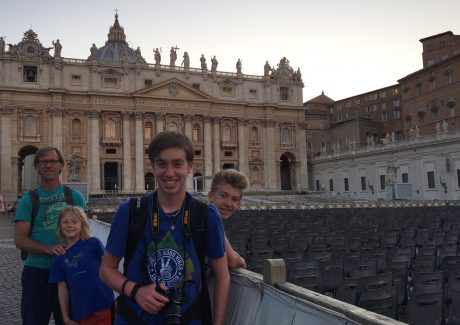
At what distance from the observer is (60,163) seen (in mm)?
5125

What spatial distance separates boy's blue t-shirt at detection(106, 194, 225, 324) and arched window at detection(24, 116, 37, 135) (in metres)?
56.6

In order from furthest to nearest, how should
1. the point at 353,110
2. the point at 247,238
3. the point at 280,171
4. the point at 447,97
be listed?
the point at 353,110 < the point at 280,171 < the point at 447,97 < the point at 247,238

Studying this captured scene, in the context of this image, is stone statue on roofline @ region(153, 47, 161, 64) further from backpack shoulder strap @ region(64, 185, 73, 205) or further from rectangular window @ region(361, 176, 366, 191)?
backpack shoulder strap @ region(64, 185, 73, 205)

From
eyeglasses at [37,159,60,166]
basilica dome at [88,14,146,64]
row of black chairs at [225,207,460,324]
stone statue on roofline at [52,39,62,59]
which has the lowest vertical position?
row of black chairs at [225,207,460,324]

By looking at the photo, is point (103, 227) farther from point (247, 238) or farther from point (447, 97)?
point (447, 97)

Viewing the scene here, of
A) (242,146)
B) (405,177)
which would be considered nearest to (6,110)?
(242,146)

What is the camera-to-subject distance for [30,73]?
178 feet

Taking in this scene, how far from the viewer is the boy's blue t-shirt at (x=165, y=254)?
306 cm

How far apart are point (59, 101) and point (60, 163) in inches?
2113

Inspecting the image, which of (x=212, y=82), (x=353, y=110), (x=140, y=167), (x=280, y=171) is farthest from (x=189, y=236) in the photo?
(x=353, y=110)

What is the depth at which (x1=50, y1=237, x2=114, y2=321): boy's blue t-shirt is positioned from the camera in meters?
4.55

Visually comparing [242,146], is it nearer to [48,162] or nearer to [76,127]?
[76,127]

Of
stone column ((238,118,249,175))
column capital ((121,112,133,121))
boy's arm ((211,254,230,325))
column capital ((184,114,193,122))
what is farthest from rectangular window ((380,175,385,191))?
boy's arm ((211,254,230,325))

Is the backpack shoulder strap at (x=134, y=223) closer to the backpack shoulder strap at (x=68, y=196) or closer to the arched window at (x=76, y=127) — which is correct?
the backpack shoulder strap at (x=68, y=196)
